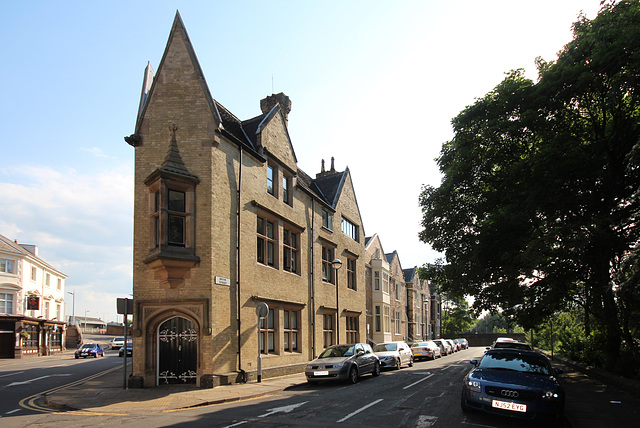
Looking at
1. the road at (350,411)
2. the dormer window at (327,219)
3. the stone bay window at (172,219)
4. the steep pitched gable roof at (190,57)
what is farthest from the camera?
the dormer window at (327,219)

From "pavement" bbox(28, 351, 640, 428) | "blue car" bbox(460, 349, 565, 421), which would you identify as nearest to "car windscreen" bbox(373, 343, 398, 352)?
"pavement" bbox(28, 351, 640, 428)

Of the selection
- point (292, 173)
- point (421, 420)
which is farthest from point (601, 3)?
point (421, 420)

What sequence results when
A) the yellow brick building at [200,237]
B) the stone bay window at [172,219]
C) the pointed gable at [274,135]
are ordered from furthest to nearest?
the pointed gable at [274,135] → the yellow brick building at [200,237] → the stone bay window at [172,219]

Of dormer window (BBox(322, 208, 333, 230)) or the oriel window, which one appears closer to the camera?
the oriel window

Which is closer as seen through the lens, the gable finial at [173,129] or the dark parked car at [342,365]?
the dark parked car at [342,365]

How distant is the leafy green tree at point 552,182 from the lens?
16.0 meters

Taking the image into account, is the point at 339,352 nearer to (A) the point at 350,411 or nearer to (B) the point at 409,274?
(A) the point at 350,411

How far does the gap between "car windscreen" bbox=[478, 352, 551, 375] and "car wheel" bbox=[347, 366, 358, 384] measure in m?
6.95

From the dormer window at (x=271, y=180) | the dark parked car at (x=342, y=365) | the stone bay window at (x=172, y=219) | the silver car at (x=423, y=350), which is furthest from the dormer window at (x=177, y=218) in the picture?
the silver car at (x=423, y=350)

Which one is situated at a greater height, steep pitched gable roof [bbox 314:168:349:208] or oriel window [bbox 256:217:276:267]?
steep pitched gable roof [bbox 314:168:349:208]

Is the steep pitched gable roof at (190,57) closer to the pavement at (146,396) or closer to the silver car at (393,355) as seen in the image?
the pavement at (146,396)

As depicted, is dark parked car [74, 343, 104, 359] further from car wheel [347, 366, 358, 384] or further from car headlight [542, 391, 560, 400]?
car headlight [542, 391, 560, 400]

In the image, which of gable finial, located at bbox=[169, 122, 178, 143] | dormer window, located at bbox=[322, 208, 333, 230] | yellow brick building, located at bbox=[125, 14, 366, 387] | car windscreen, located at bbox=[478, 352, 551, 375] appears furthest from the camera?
dormer window, located at bbox=[322, 208, 333, 230]

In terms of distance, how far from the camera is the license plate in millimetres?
8828
